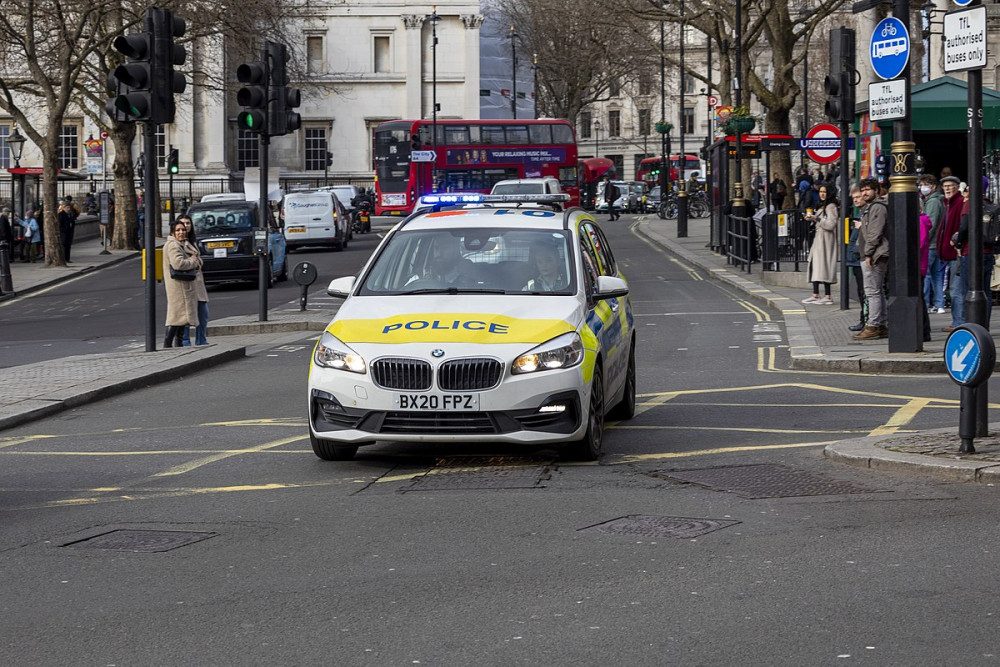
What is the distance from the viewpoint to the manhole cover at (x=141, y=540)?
7.32 m

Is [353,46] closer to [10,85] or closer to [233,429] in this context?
[10,85]

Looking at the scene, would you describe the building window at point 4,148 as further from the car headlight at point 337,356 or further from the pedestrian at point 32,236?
the car headlight at point 337,356

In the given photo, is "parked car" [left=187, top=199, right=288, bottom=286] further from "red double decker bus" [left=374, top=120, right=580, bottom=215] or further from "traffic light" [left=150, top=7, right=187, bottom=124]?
"red double decker bus" [left=374, top=120, right=580, bottom=215]

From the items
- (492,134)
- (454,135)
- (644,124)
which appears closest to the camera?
(492,134)

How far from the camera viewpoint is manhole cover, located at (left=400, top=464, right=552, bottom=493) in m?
8.79

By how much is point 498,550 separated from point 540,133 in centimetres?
5615

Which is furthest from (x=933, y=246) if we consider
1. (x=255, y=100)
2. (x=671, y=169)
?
Result: (x=671, y=169)

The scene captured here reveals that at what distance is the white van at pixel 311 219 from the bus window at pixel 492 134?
1753cm

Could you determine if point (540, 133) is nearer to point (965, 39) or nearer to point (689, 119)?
point (965, 39)

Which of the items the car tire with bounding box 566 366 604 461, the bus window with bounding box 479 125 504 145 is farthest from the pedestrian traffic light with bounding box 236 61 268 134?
the bus window with bounding box 479 125 504 145

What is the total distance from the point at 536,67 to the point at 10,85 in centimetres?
3990

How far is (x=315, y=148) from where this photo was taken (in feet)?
298

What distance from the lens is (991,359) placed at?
8680 millimetres

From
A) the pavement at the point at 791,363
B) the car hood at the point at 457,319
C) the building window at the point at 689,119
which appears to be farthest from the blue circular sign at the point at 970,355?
the building window at the point at 689,119
